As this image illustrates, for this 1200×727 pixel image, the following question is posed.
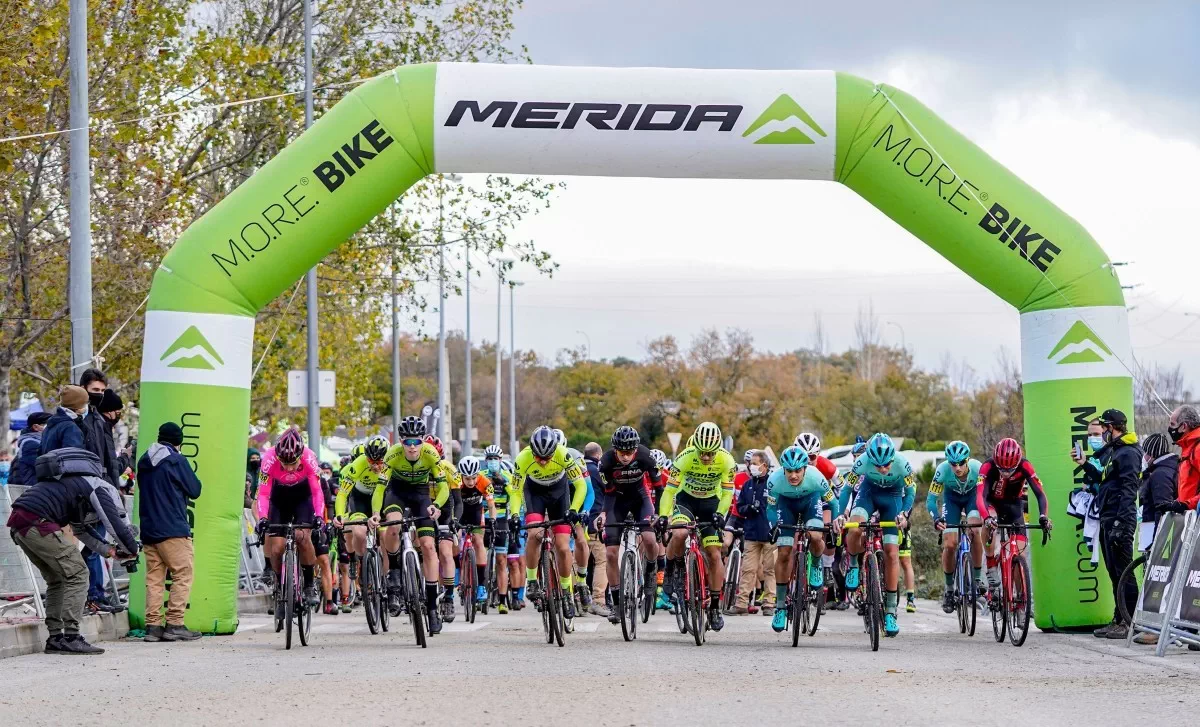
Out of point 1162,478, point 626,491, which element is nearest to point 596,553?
point 626,491

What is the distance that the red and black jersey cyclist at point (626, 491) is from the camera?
583 inches

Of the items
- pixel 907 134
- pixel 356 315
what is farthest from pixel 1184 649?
pixel 356 315

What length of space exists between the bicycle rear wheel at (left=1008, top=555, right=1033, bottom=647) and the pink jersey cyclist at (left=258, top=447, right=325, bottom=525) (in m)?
6.08

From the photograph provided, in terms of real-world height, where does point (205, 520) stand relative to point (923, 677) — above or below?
above

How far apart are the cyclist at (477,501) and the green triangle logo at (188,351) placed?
15.2ft

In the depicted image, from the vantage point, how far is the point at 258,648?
13727 mm

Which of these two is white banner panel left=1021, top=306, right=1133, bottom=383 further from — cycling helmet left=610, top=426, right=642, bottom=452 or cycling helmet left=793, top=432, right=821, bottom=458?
cycling helmet left=610, top=426, right=642, bottom=452

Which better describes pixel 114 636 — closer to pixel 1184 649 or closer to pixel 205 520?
pixel 205 520

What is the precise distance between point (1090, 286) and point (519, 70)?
5.80 meters

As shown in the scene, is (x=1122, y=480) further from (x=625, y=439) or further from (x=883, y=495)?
(x=625, y=439)

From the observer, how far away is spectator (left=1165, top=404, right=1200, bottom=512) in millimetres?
13094

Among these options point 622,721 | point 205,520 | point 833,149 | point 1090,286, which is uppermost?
point 833,149

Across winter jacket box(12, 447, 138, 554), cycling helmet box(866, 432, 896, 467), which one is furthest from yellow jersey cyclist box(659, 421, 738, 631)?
winter jacket box(12, 447, 138, 554)

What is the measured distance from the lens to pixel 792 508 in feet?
48.2
